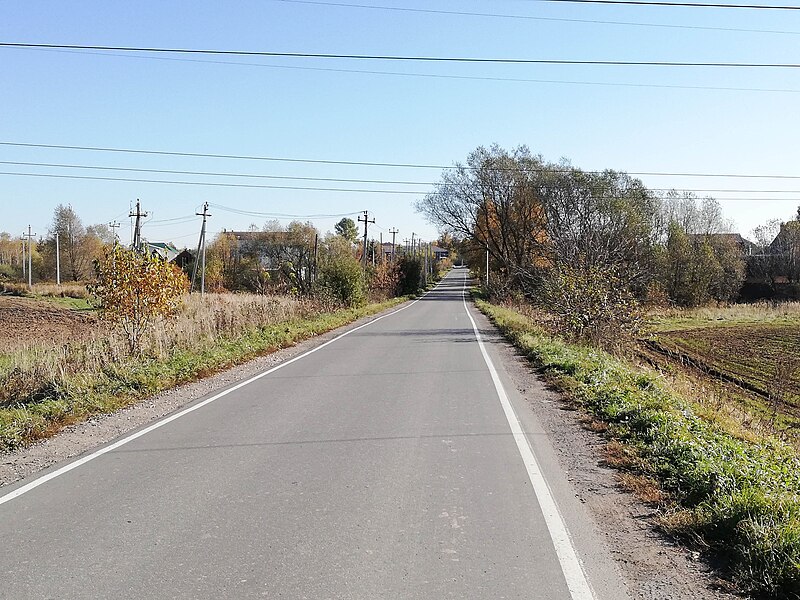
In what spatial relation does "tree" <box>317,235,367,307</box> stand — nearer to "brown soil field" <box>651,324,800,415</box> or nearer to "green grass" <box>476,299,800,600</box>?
"brown soil field" <box>651,324,800,415</box>

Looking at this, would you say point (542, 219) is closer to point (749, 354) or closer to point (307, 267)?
point (307, 267)

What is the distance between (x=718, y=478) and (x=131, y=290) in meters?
13.8

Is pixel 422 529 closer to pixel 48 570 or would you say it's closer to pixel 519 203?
pixel 48 570

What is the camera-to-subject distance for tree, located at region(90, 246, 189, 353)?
16.8 meters

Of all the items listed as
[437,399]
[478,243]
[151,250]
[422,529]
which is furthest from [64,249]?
[422,529]

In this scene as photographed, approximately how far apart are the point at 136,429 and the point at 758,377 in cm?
2000

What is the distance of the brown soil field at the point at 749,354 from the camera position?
65.0 feet

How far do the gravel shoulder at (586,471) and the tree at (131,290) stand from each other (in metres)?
3.25

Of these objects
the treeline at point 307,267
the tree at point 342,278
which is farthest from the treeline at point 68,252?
the tree at point 342,278

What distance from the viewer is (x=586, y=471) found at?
7426 mm

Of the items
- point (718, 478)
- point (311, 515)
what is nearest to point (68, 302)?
point (311, 515)

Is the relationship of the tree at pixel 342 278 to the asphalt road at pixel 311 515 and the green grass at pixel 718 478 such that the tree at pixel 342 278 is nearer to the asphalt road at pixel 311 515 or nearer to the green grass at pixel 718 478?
the green grass at pixel 718 478

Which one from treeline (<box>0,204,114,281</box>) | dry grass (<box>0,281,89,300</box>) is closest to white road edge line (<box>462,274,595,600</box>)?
dry grass (<box>0,281,89,300</box>)

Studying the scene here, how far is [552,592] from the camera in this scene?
4.42 metres
